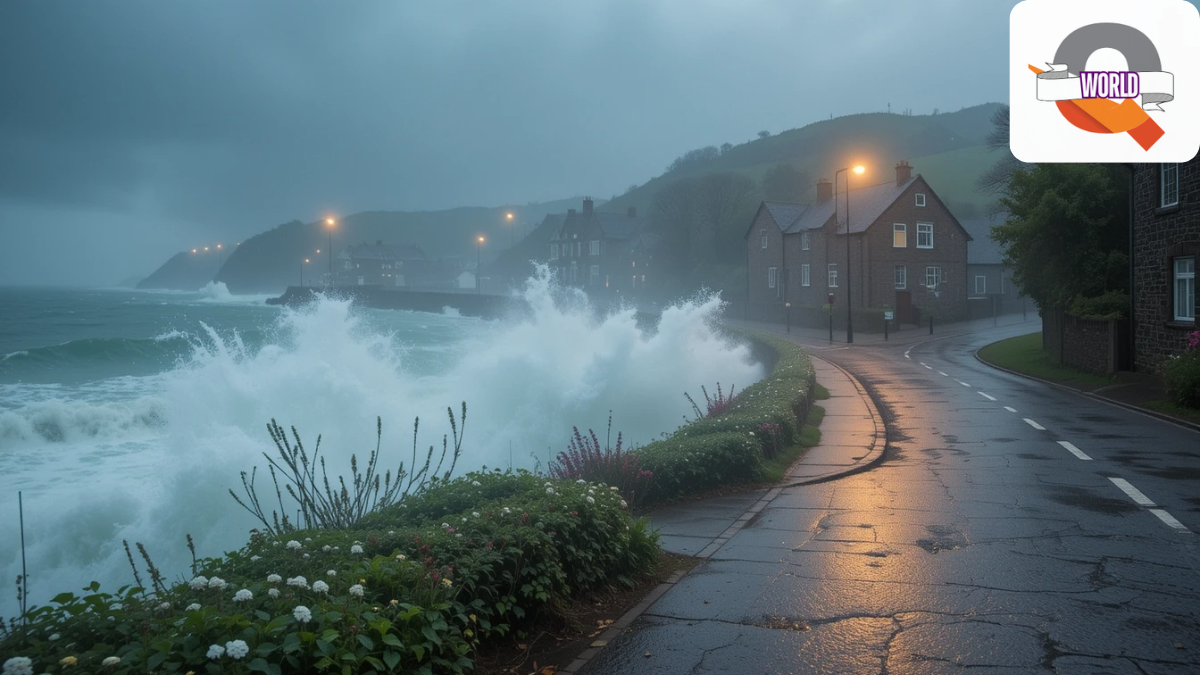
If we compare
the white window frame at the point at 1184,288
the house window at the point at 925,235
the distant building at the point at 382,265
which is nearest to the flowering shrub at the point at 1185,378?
the white window frame at the point at 1184,288

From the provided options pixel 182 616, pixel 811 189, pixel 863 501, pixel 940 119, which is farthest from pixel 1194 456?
pixel 940 119

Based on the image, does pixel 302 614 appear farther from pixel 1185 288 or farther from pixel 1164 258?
pixel 1164 258

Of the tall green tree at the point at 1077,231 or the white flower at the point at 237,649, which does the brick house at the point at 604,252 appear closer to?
the tall green tree at the point at 1077,231

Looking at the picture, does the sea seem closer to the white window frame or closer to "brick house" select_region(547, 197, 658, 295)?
the white window frame

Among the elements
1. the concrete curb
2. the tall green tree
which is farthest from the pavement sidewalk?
the tall green tree

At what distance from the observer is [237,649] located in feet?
13.0

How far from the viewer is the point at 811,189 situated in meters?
104

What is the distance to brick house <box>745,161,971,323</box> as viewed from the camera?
190 ft

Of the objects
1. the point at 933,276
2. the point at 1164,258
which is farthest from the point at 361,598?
the point at 933,276

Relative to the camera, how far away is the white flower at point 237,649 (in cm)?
393

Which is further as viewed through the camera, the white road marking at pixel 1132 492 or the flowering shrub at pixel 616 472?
the flowering shrub at pixel 616 472

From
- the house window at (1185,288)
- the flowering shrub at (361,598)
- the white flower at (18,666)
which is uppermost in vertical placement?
Result: the house window at (1185,288)

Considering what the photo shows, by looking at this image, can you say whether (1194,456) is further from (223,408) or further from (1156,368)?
(223,408)

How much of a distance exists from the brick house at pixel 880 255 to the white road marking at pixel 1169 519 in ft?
148
